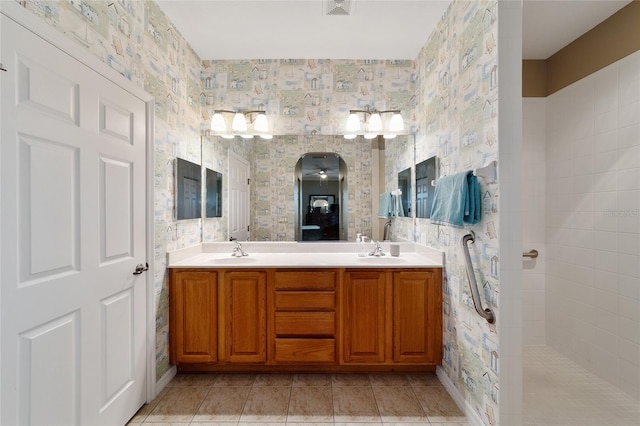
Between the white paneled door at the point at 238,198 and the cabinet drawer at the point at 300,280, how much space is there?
2.58ft

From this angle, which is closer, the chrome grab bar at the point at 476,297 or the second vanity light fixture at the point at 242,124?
the chrome grab bar at the point at 476,297

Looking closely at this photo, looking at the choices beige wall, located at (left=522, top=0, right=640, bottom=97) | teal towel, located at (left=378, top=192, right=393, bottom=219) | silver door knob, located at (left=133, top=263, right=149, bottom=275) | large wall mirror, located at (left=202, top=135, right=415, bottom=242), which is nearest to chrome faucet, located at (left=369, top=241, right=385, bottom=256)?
large wall mirror, located at (left=202, top=135, right=415, bottom=242)

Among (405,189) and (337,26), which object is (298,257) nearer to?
(405,189)

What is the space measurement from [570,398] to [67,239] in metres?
3.17

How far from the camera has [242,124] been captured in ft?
9.15

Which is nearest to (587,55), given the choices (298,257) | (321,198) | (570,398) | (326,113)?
(326,113)

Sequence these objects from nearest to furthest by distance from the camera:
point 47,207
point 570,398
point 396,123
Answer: point 47,207 < point 570,398 < point 396,123

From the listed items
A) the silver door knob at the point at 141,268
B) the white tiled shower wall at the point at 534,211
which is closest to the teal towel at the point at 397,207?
the white tiled shower wall at the point at 534,211

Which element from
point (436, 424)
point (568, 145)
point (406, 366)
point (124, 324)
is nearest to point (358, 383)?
point (406, 366)

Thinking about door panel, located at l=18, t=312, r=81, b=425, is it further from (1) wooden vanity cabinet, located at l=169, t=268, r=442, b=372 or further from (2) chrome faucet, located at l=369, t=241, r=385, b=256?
(2) chrome faucet, located at l=369, t=241, r=385, b=256

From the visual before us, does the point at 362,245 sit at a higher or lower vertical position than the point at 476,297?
higher

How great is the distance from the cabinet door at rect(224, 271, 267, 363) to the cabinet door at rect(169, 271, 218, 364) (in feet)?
0.34

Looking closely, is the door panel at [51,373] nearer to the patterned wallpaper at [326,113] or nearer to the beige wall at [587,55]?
the patterned wallpaper at [326,113]

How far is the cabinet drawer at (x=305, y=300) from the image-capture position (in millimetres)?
2242
